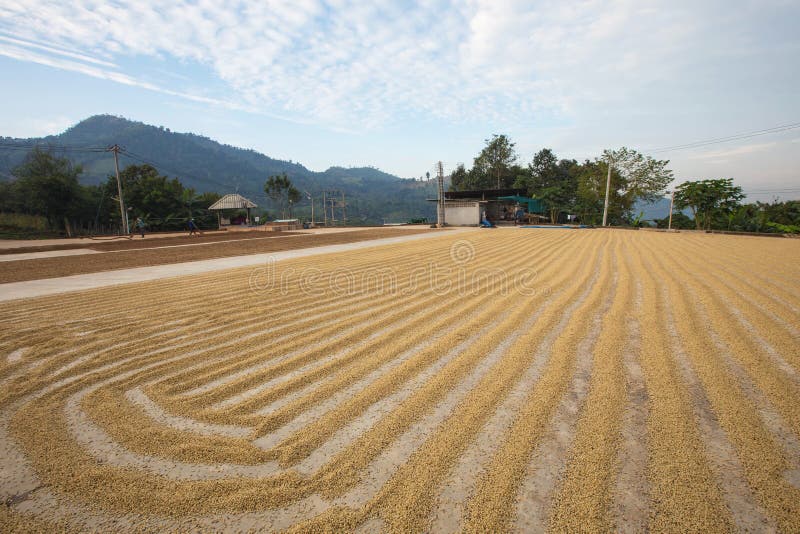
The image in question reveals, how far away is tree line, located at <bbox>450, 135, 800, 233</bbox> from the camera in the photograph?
19203mm

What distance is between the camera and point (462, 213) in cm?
3073

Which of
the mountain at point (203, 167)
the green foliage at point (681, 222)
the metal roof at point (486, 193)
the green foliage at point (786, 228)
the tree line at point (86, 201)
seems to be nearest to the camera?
the green foliage at point (786, 228)

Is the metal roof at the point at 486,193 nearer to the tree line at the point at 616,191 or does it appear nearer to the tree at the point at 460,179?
the tree line at the point at 616,191

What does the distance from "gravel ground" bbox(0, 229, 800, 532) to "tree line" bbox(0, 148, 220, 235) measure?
89.5ft

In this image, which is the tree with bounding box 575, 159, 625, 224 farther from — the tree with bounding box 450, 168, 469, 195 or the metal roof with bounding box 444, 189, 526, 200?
the tree with bounding box 450, 168, 469, 195

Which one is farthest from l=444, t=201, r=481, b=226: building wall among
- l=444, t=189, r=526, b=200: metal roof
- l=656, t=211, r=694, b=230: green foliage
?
l=656, t=211, r=694, b=230: green foliage

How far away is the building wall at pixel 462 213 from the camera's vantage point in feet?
97.8

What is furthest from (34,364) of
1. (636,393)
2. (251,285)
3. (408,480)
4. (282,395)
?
(636,393)

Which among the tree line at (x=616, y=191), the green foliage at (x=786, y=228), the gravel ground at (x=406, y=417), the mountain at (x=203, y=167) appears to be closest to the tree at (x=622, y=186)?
A: the tree line at (x=616, y=191)

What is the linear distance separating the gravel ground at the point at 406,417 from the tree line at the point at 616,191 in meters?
→ 20.4

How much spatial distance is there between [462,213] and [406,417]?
29.7 meters

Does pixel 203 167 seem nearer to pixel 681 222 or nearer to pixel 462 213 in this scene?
pixel 462 213

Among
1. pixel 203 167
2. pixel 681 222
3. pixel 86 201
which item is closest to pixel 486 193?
pixel 681 222

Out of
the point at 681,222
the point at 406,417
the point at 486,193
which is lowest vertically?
the point at 406,417
